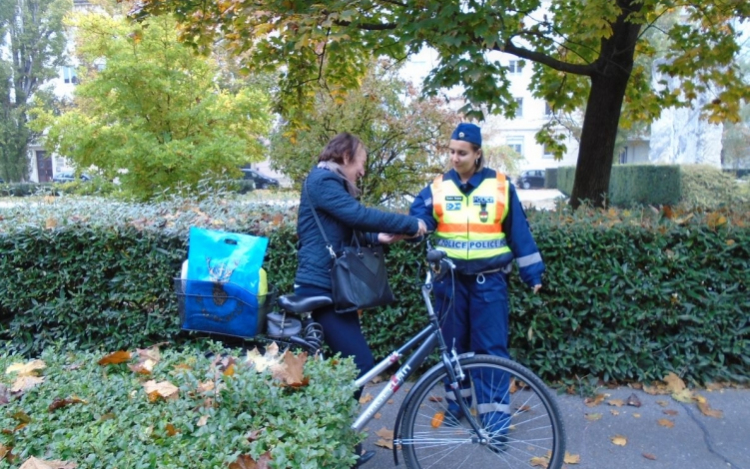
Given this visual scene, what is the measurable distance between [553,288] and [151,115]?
32.0 ft

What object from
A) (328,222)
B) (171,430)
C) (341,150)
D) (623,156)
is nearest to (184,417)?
(171,430)

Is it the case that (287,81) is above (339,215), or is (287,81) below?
above

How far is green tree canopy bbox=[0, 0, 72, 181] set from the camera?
117ft

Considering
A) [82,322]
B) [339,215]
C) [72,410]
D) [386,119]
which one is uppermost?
[386,119]

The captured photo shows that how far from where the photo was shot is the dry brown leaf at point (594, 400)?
4699 millimetres

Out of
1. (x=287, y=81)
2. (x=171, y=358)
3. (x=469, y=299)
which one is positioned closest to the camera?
(x=171, y=358)

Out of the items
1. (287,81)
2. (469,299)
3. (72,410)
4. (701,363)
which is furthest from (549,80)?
(72,410)

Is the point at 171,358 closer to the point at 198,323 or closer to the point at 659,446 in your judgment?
the point at 198,323

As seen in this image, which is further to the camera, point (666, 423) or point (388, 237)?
point (666, 423)

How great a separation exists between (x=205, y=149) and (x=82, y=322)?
6.91 meters

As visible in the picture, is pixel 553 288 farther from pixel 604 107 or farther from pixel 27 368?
pixel 27 368

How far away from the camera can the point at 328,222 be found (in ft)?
11.4

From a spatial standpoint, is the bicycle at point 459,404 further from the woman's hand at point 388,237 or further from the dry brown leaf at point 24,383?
Result: the dry brown leaf at point 24,383

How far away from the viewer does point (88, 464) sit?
209 cm
